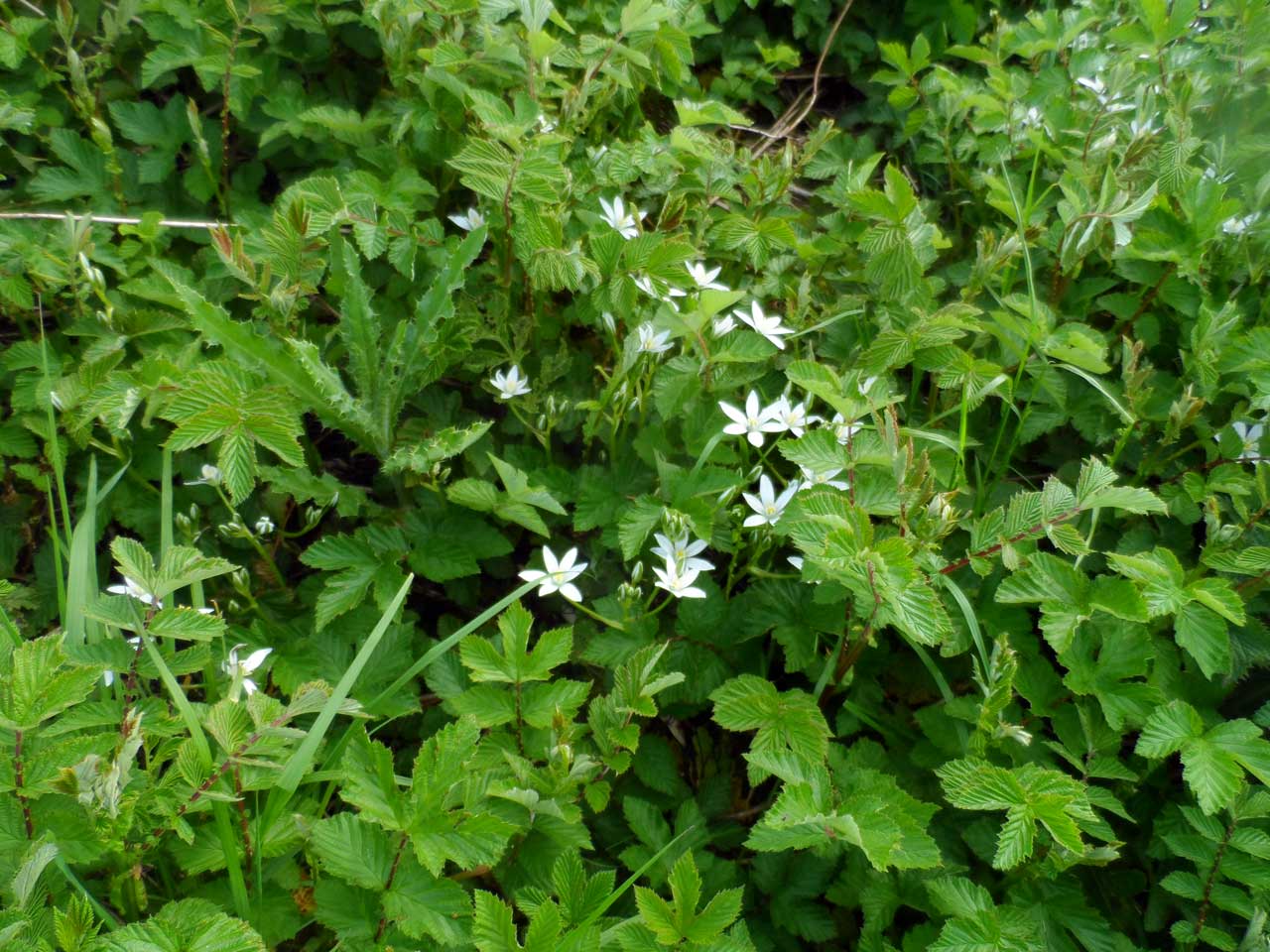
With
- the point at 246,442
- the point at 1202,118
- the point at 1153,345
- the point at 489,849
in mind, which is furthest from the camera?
the point at 1202,118

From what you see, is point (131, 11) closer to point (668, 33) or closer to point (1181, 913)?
point (668, 33)

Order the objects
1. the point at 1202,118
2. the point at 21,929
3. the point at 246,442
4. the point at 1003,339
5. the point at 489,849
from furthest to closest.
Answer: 1. the point at 1202,118
2. the point at 1003,339
3. the point at 246,442
4. the point at 489,849
5. the point at 21,929

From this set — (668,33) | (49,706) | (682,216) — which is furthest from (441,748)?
(668,33)

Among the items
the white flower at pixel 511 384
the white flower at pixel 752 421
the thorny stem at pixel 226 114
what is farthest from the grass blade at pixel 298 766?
the thorny stem at pixel 226 114

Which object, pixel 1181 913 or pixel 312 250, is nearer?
pixel 1181 913

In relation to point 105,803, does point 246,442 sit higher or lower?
higher

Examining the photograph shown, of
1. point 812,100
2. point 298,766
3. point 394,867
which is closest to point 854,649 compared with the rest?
point 394,867

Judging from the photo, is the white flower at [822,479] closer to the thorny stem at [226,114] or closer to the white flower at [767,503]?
the white flower at [767,503]
